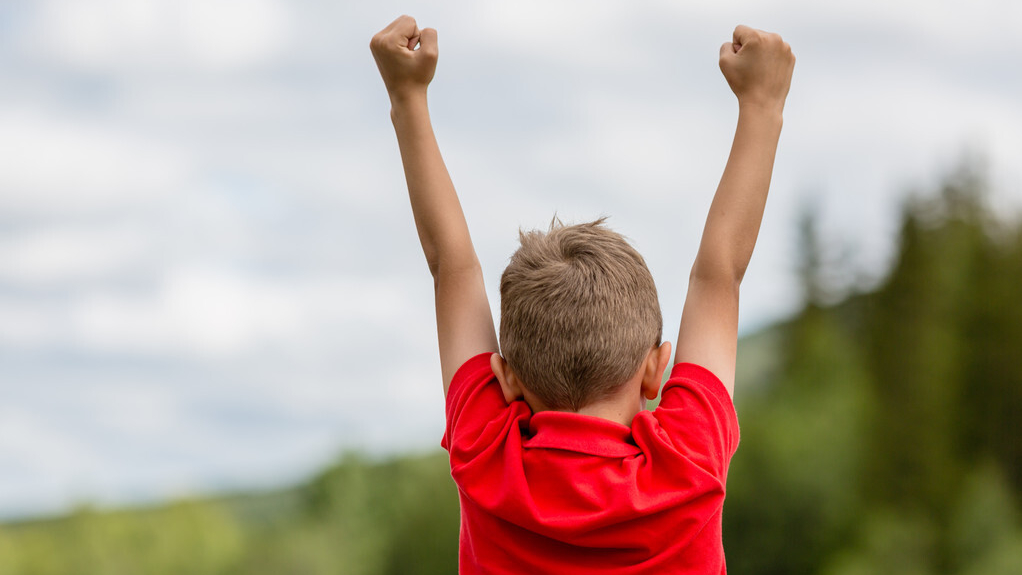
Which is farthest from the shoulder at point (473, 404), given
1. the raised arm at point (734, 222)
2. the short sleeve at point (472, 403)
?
the raised arm at point (734, 222)

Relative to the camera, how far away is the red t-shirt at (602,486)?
190cm

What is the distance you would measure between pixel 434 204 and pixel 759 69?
76cm

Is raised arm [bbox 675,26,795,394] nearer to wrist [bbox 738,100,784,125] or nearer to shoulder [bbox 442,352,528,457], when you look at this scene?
wrist [bbox 738,100,784,125]

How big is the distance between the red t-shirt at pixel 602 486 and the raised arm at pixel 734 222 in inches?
3.8

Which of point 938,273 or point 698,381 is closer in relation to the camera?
point 698,381

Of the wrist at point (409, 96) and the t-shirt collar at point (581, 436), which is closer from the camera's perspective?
the t-shirt collar at point (581, 436)

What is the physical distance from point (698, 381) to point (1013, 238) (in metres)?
34.8

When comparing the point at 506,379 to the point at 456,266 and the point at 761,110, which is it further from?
the point at 761,110

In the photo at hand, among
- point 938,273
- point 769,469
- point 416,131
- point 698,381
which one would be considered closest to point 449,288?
point 416,131

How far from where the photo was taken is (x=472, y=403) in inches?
82.4

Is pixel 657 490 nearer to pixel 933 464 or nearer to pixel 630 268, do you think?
pixel 630 268

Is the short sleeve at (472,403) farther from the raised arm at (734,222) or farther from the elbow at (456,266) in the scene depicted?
the raised arm at (734,222)

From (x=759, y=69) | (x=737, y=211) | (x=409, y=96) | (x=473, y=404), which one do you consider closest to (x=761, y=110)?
(x=759, y=69)

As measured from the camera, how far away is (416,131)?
237 centimetres
